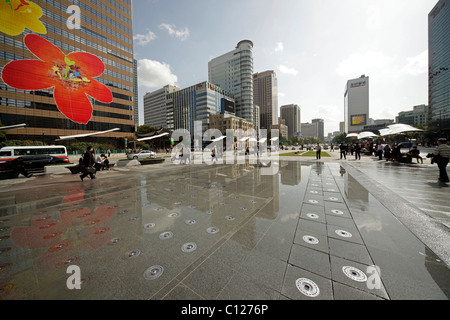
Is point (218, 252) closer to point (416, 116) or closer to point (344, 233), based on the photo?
point (344, 233)

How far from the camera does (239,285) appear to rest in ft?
6.86

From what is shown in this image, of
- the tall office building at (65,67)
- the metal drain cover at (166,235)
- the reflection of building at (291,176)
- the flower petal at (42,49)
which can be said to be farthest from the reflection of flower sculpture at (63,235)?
the flower petal at (42,49)

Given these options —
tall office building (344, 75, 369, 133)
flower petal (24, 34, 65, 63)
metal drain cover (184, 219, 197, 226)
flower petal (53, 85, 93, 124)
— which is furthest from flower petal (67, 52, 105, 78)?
tall office building (344, 75, 369, 133)

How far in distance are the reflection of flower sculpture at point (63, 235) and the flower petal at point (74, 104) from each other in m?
39.2

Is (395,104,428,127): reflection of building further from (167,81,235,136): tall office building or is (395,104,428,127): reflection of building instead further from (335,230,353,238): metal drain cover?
(335,230,353,238): metal drain cover

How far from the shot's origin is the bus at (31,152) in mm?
17984

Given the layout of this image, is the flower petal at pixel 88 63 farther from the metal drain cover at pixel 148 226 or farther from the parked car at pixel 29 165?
the metal drain cover at pixel 148 226

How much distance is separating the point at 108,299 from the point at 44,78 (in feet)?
156

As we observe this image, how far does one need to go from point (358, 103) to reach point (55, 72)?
526 ft

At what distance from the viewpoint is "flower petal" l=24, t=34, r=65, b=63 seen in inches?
1072

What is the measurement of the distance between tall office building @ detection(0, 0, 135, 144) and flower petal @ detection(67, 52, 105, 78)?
0.16 metres

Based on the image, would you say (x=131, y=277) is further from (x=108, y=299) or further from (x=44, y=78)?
(x=44, y=78)

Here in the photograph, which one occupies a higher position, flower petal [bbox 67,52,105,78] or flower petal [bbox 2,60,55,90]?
flower petal [bbox 67,52,105,78]
